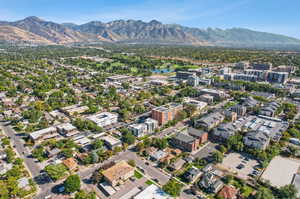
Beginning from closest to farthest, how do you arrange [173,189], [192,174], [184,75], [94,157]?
[173,189]
[192,174]
[94,157]
[184,75]

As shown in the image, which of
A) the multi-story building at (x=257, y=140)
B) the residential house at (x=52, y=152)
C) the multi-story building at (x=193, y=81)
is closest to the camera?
the residential house at (x=52, y=152)

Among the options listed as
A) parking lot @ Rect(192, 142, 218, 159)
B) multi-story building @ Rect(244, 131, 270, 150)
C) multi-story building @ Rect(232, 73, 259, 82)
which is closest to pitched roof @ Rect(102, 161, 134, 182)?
parking lot @ Rect(192, 142, 218, 159)

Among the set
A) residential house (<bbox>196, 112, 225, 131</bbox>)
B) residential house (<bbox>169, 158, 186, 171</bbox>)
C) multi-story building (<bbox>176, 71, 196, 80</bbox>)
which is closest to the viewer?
residential house (<bbox>169, 158, 186, 171</bbox>)

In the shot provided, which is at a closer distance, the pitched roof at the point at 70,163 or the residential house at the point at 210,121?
the pitched roof at the point at 70,163

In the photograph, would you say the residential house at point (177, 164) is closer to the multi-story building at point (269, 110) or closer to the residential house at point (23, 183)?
the residential house at point (23, 183)

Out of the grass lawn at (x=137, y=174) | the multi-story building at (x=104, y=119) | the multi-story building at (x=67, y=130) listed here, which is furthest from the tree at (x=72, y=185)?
the multi-story building at (x=104, y=119)

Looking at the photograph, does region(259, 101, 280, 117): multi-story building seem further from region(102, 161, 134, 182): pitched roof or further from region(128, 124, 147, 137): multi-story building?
region(102, 161, 134, 182): pitched roof

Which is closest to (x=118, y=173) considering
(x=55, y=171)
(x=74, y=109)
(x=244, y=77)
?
(x=55, y=171)

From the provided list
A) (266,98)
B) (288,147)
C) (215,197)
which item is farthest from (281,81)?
(215,197)

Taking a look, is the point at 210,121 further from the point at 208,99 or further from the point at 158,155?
the point at 208,99
